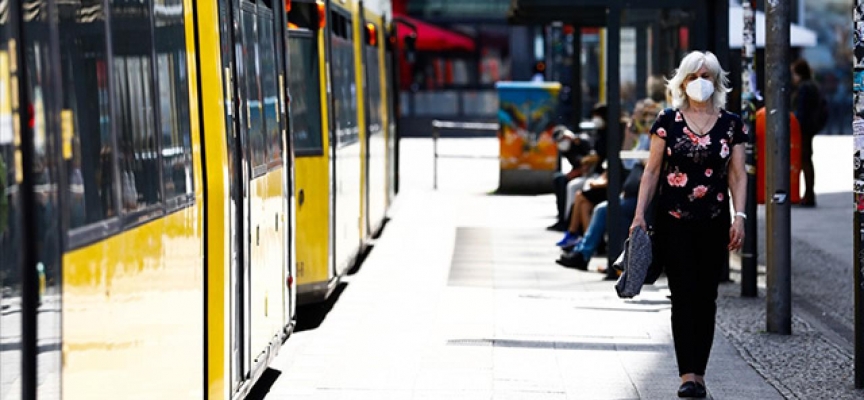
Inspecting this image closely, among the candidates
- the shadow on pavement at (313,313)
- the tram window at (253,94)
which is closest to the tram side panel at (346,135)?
the shadow on pavement at (313,313)

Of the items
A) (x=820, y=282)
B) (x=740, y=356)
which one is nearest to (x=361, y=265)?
(x=820, y=282)

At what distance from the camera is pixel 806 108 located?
2134cm

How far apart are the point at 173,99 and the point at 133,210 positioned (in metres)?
0.79

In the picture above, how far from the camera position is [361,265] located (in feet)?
50.3

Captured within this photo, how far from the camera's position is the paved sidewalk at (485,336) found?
350 inches

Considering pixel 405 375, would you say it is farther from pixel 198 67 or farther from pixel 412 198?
pixel 412 198

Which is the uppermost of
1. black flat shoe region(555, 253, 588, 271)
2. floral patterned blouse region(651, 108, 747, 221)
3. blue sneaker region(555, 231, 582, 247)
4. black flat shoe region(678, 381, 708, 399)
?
floral patterned blouse region(651, 108, 747, 221)

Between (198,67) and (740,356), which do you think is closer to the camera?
(198,67)

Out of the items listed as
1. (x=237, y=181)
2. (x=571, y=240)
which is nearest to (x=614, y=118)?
(x=571, y=240)

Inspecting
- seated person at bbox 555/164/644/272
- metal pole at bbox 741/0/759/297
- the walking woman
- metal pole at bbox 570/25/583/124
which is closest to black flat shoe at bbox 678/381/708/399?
the walking woman

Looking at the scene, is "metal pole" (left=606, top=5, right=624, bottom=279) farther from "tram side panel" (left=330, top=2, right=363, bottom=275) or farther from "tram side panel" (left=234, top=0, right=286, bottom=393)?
"tram side panel" (left=234, top=0, right=286, bottom=393)

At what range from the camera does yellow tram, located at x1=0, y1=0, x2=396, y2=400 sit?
393 centimetres

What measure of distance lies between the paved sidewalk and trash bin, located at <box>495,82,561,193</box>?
6523 mm

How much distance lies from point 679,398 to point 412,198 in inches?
609
